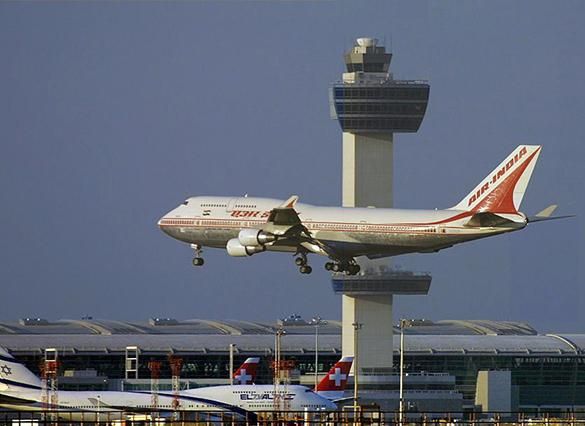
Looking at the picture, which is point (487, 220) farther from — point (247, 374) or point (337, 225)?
point (247, 374)

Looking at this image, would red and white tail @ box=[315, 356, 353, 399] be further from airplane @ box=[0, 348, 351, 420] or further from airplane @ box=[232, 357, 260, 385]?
airplane @ box=[0, 348, 351, 420]

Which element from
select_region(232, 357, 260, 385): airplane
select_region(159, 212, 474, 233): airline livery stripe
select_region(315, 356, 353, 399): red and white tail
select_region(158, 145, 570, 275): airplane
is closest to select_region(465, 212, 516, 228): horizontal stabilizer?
select_region(158, 145, 570, 275): airplane

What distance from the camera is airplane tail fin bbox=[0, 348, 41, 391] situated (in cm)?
14775

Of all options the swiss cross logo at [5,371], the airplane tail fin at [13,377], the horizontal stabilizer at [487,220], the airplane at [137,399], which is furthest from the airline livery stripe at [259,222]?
the swiss cross logo at [5,371]

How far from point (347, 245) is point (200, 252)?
11.4 metres

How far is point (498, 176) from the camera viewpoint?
160 meters

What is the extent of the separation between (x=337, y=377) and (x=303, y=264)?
29.5 meters

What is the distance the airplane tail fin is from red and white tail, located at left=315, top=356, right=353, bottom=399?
3372cm

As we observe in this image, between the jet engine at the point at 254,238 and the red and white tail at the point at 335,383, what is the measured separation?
102 feet

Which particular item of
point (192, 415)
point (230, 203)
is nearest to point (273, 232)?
point (230, 203)

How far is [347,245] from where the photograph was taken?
152m

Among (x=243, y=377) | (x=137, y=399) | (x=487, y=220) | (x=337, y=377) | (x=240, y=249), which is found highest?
(x=487, y=220)

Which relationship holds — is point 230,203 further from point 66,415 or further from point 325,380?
point 325,380

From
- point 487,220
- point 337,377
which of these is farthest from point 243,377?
point 487,220
